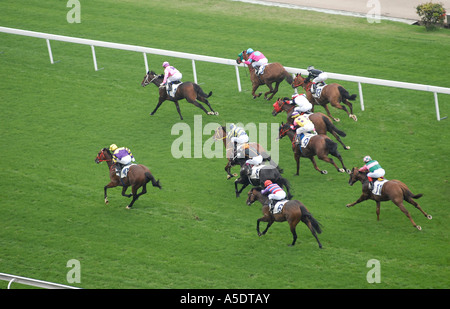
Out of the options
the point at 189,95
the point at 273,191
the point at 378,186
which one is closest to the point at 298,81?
the point at 189,95

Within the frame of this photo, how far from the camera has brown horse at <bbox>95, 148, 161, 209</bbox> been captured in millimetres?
13727

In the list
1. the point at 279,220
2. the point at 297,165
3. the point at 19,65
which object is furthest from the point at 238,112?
the point at 19,65

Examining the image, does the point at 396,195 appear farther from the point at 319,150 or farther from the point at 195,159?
the point at 195,159

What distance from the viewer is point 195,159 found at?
1598 cm

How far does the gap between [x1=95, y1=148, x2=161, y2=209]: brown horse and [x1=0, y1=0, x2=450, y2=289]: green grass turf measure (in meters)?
0.41

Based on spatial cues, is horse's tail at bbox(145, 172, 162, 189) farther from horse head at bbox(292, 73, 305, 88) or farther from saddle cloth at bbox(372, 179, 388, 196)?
horse head at bbox(292, 73, 305, 88)

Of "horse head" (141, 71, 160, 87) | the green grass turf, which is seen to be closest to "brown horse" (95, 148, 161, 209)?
the green grass turf

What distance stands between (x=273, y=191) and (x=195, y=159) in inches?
145

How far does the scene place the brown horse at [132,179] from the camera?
13727 mm

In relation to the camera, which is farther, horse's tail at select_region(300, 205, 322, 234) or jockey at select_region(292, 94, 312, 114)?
jockey at select_region(292, 94, 312, 114)

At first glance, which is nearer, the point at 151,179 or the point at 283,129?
the point at 151,179

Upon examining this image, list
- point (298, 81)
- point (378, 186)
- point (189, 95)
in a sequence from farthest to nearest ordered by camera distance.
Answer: point (298, 81), point (189, 95), point (378, 186)

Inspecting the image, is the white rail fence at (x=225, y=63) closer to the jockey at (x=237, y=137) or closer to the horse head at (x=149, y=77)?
the horse head at (x=149, y=77)

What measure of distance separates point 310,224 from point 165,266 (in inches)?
107
